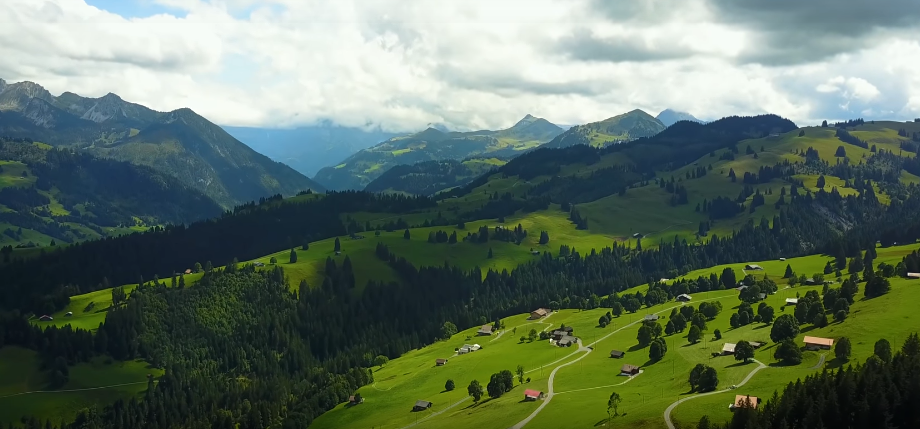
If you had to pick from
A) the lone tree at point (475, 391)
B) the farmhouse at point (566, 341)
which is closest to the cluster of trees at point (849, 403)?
the lone tree at point (475, 391)

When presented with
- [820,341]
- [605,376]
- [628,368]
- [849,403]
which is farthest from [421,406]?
[849,403]

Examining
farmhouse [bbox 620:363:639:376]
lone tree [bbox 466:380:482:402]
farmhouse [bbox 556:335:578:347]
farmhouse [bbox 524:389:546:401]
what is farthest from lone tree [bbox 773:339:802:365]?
farmhouse [bbox 556:335:578:347]

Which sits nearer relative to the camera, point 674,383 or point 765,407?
point 765,407

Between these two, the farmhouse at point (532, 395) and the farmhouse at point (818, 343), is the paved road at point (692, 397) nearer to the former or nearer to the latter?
the farmhouse at point (818, 343)

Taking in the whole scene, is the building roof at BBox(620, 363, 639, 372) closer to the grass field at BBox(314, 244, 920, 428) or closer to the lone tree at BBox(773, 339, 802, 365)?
the grass field at BBox(314, 244, 920, 428)

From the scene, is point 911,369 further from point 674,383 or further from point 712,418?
point 674,383

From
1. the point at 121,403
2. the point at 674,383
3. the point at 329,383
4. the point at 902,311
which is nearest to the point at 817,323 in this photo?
the point at 902,311
